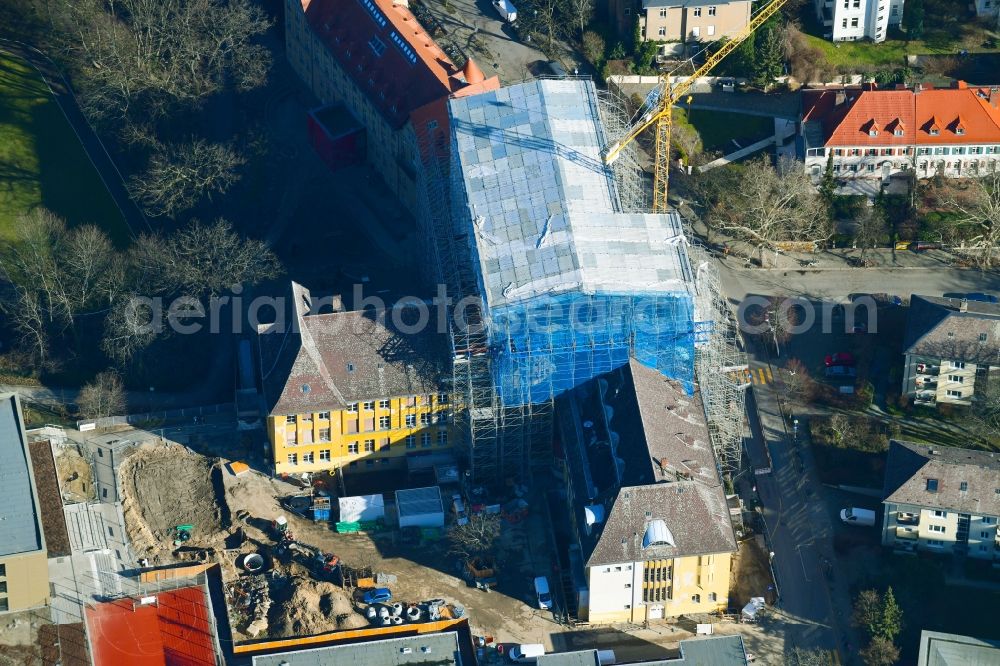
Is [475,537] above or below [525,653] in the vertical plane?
above

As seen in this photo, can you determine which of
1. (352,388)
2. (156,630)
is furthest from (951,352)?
(156,630)

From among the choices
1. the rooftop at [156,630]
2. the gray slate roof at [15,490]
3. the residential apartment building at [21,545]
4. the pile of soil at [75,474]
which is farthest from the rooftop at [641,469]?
the gray slate roof at [15,490]

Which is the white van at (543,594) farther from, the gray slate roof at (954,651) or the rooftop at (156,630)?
the gray slate roof at (954,651)

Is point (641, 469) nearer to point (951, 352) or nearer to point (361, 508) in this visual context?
point (361, 508)

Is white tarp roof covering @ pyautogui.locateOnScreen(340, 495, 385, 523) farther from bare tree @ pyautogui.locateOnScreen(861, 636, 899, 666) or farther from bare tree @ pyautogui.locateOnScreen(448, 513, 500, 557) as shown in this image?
bare tree @ pyautogui.locateOnScreen(861, 636, 899, 666)

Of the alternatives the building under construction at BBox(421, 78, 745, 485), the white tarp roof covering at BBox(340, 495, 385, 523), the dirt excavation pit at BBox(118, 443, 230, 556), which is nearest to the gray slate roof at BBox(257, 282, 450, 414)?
the building under construction at BBox(421, 78, 745, 485)

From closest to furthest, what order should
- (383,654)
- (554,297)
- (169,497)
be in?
(383,654) < (554,297) < (169,497)

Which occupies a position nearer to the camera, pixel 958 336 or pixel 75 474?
pixel 75 474
